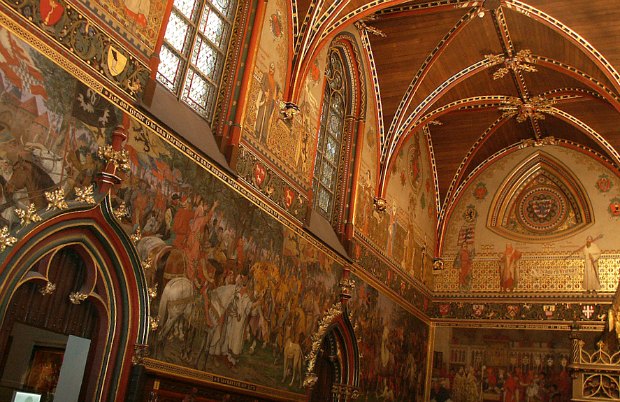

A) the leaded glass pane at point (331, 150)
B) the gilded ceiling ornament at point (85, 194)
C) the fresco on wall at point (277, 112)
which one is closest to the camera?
the gilded ceiling ornament at point (85, 194)

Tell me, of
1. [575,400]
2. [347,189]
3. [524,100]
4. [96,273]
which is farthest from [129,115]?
[524,100]

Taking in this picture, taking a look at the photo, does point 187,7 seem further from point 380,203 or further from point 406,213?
point 406,213

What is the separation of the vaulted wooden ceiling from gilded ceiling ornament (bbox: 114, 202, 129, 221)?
5206 millimetres

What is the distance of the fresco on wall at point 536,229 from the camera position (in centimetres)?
1798

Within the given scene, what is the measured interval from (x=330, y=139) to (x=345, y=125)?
2.69 ft

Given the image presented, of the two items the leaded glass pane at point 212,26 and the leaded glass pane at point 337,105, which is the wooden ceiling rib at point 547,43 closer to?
the leaded glass pane at point 337,105

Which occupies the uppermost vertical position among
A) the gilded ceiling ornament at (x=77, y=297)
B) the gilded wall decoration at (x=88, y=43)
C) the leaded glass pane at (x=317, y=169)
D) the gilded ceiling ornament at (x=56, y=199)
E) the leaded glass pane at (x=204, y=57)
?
the leaded glass pane at (x=204, y=57)

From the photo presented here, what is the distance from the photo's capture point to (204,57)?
33.8 feet

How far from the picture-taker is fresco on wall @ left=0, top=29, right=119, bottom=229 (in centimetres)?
663

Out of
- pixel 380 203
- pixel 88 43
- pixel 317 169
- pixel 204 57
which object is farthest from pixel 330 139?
pixel 88 43

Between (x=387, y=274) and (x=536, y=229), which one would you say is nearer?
(x=387, y=274)

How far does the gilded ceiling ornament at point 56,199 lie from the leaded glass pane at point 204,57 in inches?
145

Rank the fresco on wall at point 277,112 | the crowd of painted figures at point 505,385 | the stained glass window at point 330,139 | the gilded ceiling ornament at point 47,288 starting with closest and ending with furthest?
the gilded ceiling ornament at point 47,288 < the fresco on wall at point 277,112 < the stained glass window at point 330,139 < the crowd of painted figures at point 505,385

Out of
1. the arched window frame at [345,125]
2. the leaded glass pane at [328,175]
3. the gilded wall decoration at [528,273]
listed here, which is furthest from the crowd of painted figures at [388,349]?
the leaded glass pane at [328,175]
